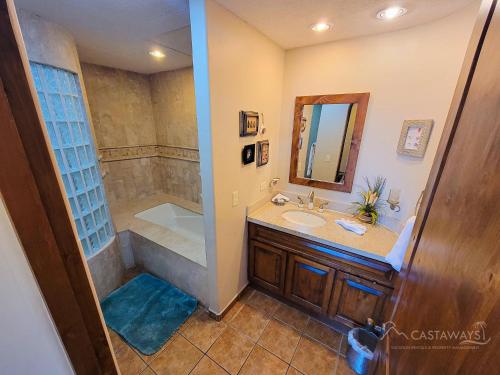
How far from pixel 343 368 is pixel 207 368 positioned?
3.25 feet

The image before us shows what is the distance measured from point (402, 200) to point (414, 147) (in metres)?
0.42

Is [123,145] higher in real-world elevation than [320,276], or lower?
higher

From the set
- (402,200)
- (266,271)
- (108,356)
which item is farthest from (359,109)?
(108,356)

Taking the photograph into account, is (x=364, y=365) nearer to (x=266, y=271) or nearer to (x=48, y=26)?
(x=266, y=271)

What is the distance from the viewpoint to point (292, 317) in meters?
1.82

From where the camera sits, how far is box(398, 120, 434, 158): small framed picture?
1.41 m

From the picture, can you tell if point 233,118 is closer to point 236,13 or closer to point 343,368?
point 236,13

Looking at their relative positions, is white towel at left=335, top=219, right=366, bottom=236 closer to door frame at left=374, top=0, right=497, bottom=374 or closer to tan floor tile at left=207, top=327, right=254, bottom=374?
door frame at left=374, top=0, right=497, bottom=374

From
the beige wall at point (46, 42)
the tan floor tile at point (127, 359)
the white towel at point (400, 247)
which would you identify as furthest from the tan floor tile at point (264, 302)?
the beige wall at point (46, 42)

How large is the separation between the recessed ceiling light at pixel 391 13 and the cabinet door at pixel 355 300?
5.65 ft

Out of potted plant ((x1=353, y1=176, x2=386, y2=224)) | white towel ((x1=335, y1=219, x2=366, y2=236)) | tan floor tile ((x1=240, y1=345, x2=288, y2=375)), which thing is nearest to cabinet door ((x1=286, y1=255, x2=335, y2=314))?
white towel ((x1=335, y1=219, x2=366, y2=236))

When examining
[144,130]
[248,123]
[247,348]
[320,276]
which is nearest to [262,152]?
[248,123]

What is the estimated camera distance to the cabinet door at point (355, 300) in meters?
1.40

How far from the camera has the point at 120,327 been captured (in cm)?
169
